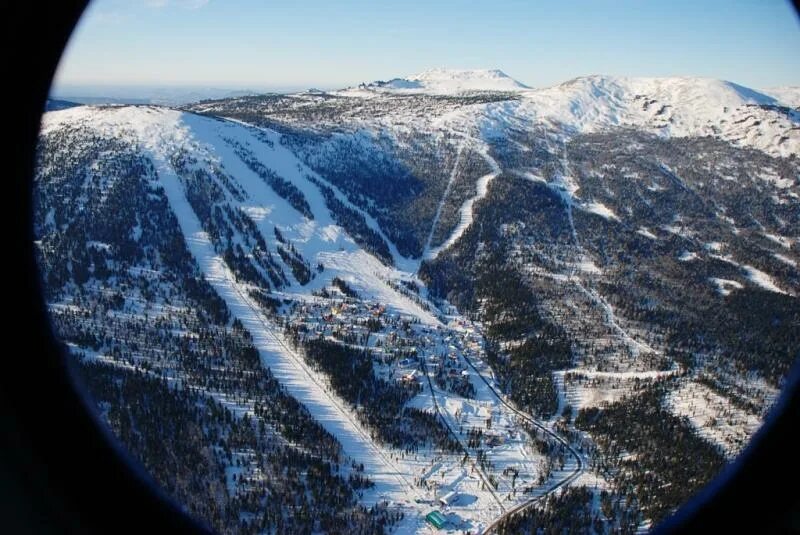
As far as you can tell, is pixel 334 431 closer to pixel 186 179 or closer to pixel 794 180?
pixel 186 179

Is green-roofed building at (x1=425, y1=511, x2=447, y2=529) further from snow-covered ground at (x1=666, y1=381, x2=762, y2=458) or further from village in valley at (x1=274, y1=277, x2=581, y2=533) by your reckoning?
snow-covered ground at (x1=666, y1=381, x2=762, y2=458)

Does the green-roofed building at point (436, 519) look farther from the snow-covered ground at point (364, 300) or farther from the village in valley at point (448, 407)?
the snow-covered ground at point (364, 300)

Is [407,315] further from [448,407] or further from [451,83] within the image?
[451,83]

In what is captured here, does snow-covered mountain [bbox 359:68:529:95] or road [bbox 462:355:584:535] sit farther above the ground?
snow-covered mountain [bbox 359:68:529:95]

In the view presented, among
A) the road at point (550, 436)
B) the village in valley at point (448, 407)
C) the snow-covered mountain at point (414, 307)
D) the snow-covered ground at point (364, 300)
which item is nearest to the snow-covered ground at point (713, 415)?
the snow-covered mountain at point (414, 307)

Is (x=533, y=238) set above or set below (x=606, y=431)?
above

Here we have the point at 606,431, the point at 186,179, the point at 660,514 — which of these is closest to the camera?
the point at 660,514

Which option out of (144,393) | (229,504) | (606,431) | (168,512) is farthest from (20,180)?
Result: (606,431)

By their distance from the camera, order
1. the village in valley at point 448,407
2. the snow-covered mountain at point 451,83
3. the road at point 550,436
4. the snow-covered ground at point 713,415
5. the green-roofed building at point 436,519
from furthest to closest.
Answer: the snow-covered mountain at point 451,83, the snow-covered ground at point 713,415, the village in valley at point 448,407, the road at point 550,436, the green-roofed building at point 436,519

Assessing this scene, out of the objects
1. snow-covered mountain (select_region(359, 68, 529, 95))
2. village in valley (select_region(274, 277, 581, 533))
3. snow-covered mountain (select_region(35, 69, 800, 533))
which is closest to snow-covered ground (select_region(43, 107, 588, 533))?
village in valley (select_region(274, 277, 581, 533))
